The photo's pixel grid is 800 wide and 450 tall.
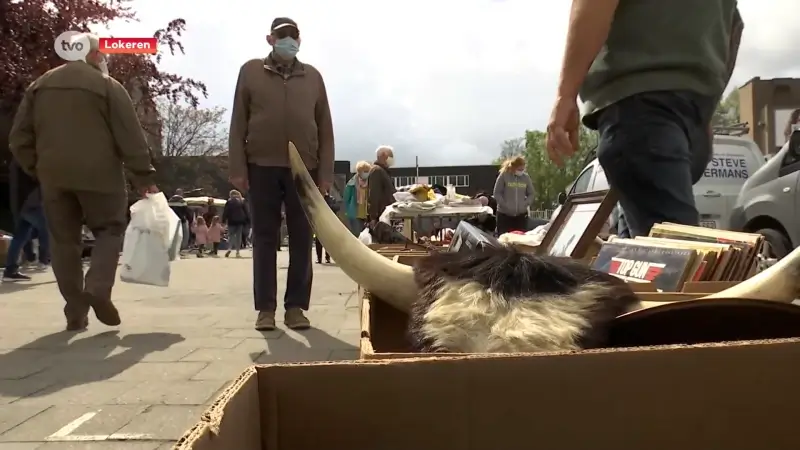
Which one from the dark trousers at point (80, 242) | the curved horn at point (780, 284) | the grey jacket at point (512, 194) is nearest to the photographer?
the curved horn at point (780, 284)

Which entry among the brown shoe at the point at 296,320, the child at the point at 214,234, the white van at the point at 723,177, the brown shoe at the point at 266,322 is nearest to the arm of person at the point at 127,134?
the brown shoe at the point at 266,322

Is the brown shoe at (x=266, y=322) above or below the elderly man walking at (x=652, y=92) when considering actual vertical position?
below

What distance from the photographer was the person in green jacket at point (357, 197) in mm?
11828

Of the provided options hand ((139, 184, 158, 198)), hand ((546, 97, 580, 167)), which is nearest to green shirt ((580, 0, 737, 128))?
hand ((546, 97, 580, 167))

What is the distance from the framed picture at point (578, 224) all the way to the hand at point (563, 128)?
28 centimetres

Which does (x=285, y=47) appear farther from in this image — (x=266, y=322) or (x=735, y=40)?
(x=735, y=40)

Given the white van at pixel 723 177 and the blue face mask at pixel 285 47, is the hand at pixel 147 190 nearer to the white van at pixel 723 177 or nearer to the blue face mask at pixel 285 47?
the blue face mask at pixel 285 47

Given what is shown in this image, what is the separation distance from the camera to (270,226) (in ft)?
16.0

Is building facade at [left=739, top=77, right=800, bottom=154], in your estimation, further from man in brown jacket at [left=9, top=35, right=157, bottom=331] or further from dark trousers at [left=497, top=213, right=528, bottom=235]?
man in brown jacket at [left=9, top=35, right=157, bottom=331]

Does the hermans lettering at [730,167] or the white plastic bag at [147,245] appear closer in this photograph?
the white plastic bag at [147,245]

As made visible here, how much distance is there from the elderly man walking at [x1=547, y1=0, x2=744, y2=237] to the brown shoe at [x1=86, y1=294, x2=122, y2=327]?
12.3 ft

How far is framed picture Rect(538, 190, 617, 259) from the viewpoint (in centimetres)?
261

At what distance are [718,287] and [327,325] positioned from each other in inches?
147

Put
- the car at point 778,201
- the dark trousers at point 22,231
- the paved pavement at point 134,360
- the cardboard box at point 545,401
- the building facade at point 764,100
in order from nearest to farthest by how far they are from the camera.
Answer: the cardboard box at point 545,401 → the paved pavement at point 134,360 → the car at point 778,201 → the dark trousers at point 22,231 → the building facade at point 764,100
